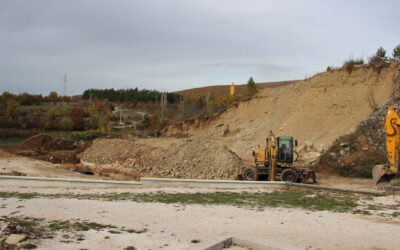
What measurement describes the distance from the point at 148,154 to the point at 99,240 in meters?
20.3

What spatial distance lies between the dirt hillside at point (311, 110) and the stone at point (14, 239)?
21.5 m

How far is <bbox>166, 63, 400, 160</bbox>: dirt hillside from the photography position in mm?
26812

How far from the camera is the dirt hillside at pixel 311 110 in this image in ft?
88.0

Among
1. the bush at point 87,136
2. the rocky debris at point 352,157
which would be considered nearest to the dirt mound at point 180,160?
the rocky debris at point 352,157

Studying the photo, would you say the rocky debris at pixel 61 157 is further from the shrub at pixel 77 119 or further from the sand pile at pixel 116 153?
the shrub at pixel 77 119

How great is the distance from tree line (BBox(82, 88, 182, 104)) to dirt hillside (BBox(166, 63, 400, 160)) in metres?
53.0

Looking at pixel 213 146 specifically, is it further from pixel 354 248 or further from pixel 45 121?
pixel 45 121

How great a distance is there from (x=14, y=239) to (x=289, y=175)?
1297 centimetres

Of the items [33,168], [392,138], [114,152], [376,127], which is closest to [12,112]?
[114,152]

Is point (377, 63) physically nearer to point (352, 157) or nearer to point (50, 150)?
point (352, 157)

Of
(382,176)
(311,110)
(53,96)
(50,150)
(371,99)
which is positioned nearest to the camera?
(382,176)

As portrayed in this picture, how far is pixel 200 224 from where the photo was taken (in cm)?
880

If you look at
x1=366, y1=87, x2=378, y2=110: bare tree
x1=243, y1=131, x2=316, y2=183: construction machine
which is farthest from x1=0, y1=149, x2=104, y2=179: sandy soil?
x1=366, y1=87, x2=378, y2=110: bare tree

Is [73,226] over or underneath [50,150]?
underneath
